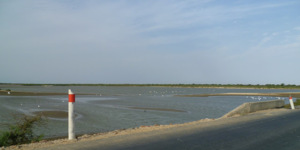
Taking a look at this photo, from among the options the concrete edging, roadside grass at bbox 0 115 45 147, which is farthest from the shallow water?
the concrete edging

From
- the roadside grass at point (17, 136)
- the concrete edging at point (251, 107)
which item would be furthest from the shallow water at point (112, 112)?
the concrete edging at point (251, 107)

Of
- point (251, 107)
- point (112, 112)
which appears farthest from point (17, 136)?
point (112, 112)

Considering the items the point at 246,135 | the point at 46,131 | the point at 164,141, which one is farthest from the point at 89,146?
the point at 46,131

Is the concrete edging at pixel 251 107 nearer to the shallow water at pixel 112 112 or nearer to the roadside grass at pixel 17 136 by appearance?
the shallow water at pixel 112 112

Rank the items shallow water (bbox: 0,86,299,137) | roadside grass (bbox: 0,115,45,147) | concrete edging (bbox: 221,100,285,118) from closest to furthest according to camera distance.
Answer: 1. roadside grass (bbox: 0,115,45,147)
2. concrete edging (bbox: 221,100,285,118)
3. shallow water (bbox: 0,86,299,137)

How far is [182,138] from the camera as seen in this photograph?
7.90 m

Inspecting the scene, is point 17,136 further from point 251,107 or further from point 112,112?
point 112,112

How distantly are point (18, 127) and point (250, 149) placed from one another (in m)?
7.40

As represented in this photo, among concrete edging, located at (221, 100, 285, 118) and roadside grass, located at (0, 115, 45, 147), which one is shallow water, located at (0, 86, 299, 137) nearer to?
roadside grass, located at (0, 115, 45, 147)

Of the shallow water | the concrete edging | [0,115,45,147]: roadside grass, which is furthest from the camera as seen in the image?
the shallow water

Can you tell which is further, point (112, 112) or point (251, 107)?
point (112, 112)

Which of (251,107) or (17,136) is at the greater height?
(251,107)

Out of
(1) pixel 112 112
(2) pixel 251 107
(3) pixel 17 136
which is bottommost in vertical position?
(1) pixel 112 112

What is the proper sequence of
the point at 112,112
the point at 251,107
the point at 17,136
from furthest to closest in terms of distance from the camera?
the point at 112,112 < the point at 251,107 < the point at 17,136
